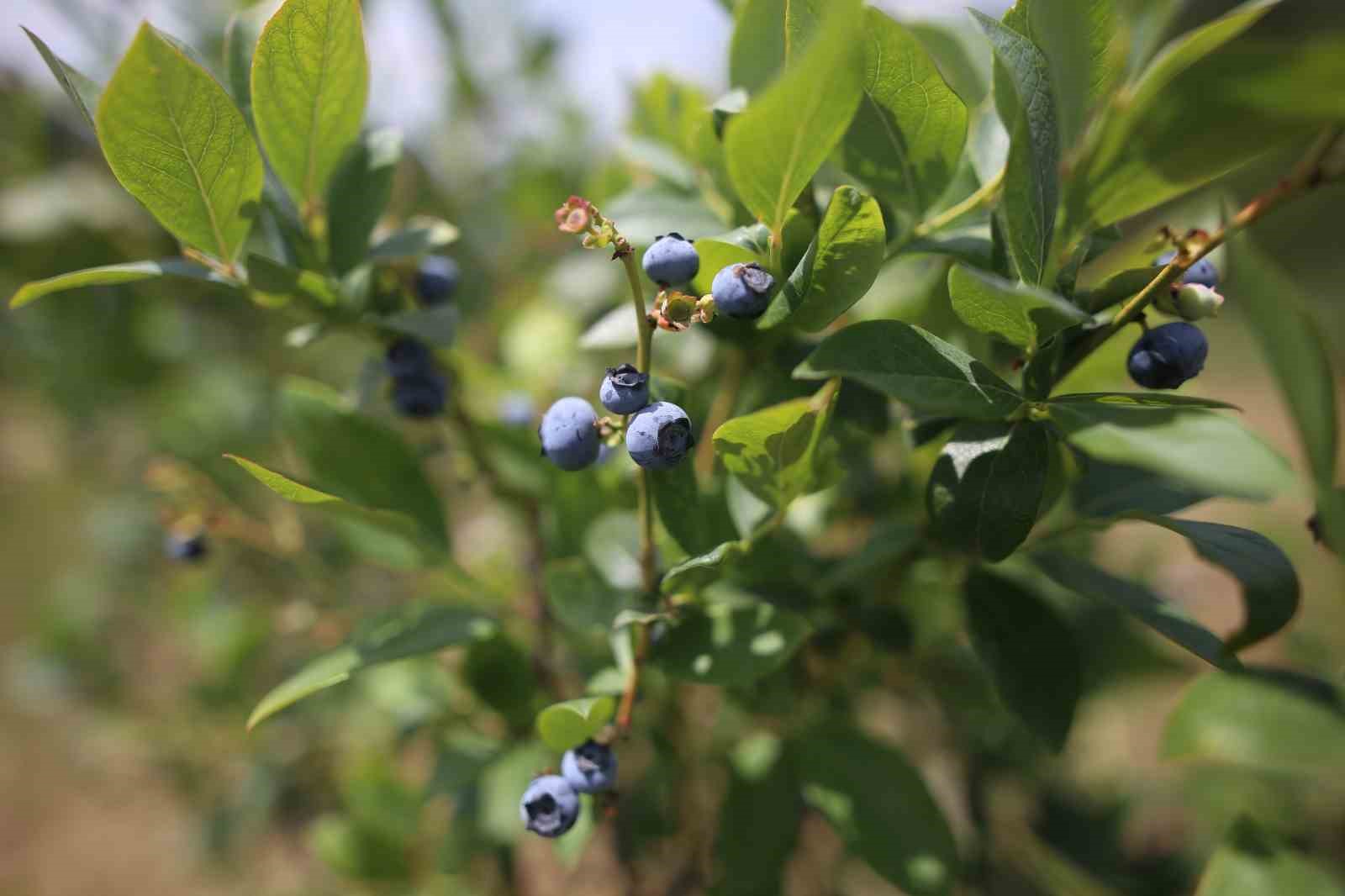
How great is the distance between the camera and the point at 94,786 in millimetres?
2984

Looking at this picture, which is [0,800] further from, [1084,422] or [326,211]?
[1084,422]

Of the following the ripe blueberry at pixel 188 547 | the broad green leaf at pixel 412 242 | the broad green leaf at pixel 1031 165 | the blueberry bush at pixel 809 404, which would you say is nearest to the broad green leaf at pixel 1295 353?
the blueberry bush at pixel 809 404

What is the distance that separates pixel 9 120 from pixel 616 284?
5.10 ft

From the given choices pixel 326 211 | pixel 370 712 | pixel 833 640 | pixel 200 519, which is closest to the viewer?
pixel 326 211

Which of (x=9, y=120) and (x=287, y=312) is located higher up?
(x=287, y=312)

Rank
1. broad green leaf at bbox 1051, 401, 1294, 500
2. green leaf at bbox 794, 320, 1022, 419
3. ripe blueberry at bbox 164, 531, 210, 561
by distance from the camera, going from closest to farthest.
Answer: broad green leaf at bbox 1051, 401, 1294, 500 < green leaf at bbox 794, 320, 1022, 419 < ripe blueberry at bbox 164, 531, 210, 561

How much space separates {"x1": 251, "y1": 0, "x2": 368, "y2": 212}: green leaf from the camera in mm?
548

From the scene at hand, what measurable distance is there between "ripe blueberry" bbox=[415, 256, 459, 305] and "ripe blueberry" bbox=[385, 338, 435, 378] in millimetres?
90

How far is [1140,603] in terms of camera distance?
594mm

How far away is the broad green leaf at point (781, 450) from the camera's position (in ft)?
1.59

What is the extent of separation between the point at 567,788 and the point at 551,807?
0.06 feet

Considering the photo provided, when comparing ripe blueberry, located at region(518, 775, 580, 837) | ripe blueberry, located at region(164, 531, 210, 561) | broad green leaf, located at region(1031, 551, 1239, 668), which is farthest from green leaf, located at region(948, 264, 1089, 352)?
ripe blueberry, located at region(164, 531, 210, 561)

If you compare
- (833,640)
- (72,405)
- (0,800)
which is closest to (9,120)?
(72,405)

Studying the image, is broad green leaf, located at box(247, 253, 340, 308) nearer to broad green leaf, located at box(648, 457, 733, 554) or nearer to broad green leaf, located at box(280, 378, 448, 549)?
broad green leaf, located at box(280, 378, 448, 549)
